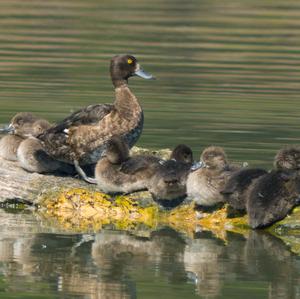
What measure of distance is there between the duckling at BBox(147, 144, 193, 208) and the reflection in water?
1.47 feet

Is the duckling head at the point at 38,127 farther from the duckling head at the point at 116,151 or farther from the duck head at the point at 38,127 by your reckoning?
the duckling head at the point at 116,151

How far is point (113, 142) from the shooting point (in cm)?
1229

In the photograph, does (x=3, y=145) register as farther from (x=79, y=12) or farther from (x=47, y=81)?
(x=79, y=12)

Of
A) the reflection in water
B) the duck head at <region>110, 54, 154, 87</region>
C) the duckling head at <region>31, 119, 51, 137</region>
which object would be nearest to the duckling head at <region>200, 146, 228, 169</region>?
the reflection in water

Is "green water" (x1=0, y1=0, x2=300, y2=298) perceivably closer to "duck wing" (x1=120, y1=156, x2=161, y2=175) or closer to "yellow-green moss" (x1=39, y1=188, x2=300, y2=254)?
"yellow-green moss" (x1=39, y1=188, x2=300, y2=254)

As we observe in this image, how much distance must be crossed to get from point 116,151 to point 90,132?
654mm

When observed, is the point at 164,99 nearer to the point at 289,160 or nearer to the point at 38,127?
the point at 38,127

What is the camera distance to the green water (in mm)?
9773

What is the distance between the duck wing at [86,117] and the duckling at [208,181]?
4.80 ft

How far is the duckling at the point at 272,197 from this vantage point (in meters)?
11.2

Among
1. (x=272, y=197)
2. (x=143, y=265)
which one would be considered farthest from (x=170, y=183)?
(x=143, y=265)

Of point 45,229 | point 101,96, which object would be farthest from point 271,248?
point 101,96

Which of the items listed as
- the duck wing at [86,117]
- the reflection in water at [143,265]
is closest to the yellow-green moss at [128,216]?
the reflection in water at [143,265]

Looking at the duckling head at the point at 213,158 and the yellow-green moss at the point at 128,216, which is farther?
the duckling head at the point at 213,158
